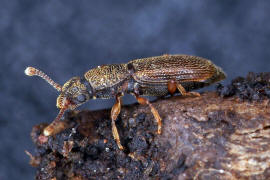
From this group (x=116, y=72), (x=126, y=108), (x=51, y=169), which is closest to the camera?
(x=51, y=169)

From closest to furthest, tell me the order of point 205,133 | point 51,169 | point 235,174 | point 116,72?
point 235,174 < point 205,133 < point 51,169 < point 116,72

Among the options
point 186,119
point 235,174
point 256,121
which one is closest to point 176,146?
point 186,119

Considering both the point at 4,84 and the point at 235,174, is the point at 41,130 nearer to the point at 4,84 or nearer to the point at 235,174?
the point at 235,174

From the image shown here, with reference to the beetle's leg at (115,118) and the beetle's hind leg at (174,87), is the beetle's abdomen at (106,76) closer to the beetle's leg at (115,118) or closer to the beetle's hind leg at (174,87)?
the beetle's leg at (115,118)

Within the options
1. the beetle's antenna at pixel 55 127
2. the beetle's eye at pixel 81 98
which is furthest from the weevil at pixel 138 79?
the beetle's antenna at pixel 55 127

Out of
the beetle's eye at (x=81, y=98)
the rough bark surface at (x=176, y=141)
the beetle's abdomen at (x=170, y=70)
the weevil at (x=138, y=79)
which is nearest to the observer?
the rough bark surface at (x=176, y=141)

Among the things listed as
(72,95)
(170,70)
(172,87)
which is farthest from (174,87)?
(72,95)
